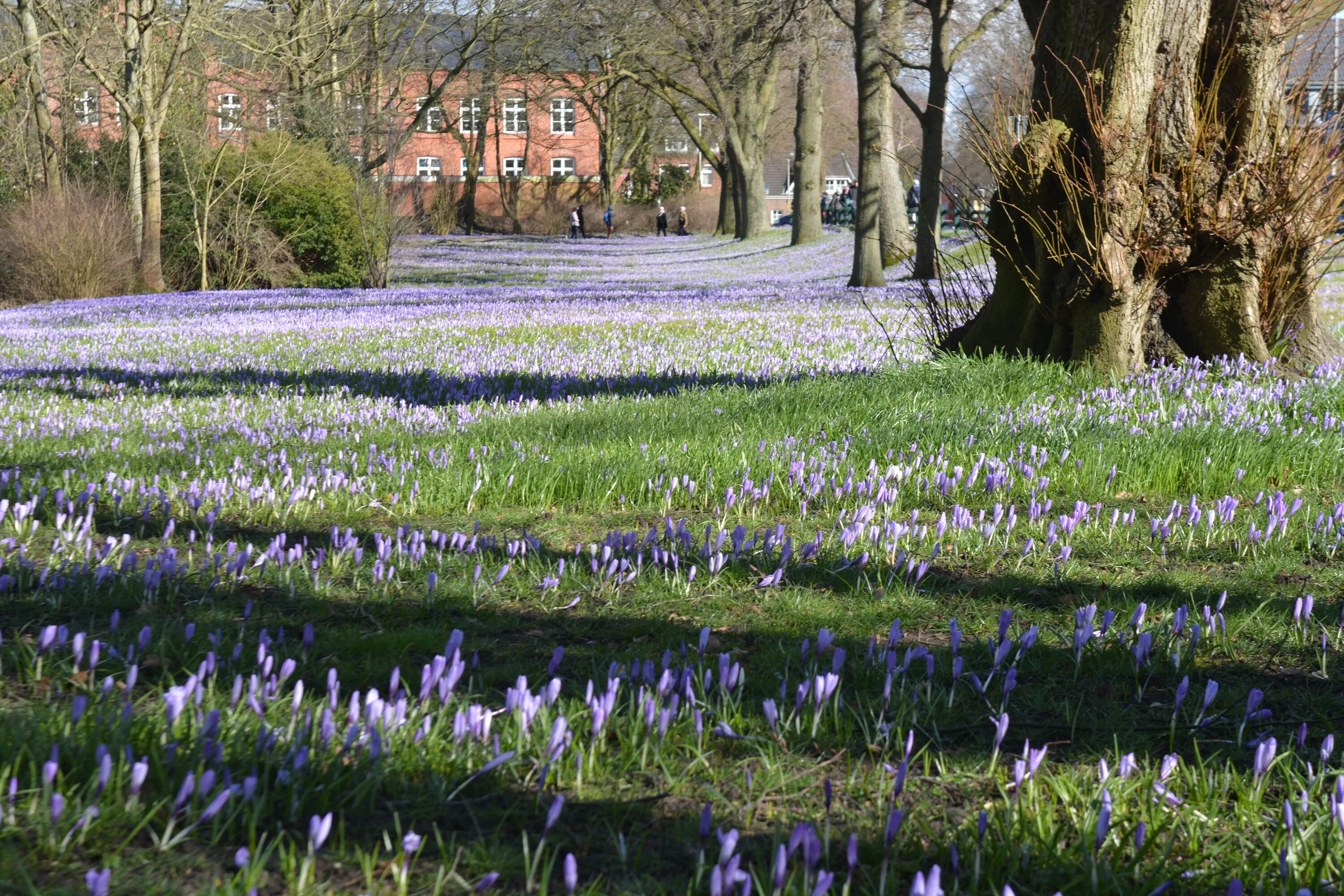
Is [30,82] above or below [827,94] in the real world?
below

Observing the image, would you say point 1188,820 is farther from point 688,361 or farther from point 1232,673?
point 688,361

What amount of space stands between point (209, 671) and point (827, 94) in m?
83.2

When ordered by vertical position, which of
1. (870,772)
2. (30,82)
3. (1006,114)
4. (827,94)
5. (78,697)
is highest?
(827,94)

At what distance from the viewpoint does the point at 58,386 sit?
948 centimetres

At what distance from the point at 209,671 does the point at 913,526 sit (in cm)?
270

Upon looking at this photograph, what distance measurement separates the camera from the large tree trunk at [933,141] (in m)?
20.4

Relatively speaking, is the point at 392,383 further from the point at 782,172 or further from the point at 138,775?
the point at 782,172

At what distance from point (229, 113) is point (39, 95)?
822cm

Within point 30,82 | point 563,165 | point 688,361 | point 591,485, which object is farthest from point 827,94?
point 591,485

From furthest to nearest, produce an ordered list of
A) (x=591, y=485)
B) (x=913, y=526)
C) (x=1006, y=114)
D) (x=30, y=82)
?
(x=30, y=82)
(x=1006, y=114)
(x=591, y=485)
(x=913, y=526)

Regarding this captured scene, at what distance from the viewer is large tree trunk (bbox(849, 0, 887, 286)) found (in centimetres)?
2217

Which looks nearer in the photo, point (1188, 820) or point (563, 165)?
point (1188, 820)

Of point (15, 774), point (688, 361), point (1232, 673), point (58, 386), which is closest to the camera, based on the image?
point (15, 774)

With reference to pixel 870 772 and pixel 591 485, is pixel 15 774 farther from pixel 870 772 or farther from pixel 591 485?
pixel 591 485
